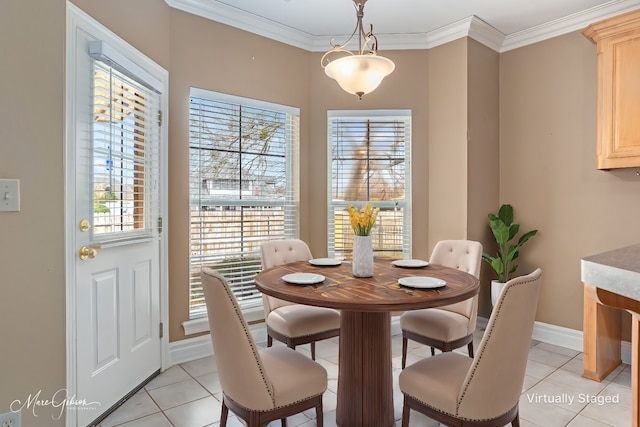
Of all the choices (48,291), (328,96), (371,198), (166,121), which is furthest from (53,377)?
(328,96)

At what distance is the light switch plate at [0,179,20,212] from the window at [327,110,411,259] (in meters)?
2.50

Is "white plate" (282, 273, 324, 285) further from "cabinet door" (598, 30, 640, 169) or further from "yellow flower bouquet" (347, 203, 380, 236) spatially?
"cabinet door" (598, 30, 640, 169)

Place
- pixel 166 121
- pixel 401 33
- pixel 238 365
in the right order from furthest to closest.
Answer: pixel 401 33
pixel 166 121
pixel 238 365

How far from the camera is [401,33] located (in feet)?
11.6

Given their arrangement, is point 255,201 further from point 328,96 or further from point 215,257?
point 328,96

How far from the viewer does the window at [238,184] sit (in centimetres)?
300

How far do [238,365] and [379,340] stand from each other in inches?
30.2

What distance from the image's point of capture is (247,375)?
1.48 meters

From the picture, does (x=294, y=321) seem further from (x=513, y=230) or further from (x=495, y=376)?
(x=513, y=230)

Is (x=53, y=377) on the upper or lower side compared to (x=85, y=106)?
lower

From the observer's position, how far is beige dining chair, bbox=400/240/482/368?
7.47 ft

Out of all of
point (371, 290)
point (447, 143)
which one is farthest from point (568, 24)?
point (371, 290)

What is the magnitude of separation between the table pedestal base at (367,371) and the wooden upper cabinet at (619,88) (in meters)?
2.30

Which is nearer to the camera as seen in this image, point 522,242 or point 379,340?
point 379,340
